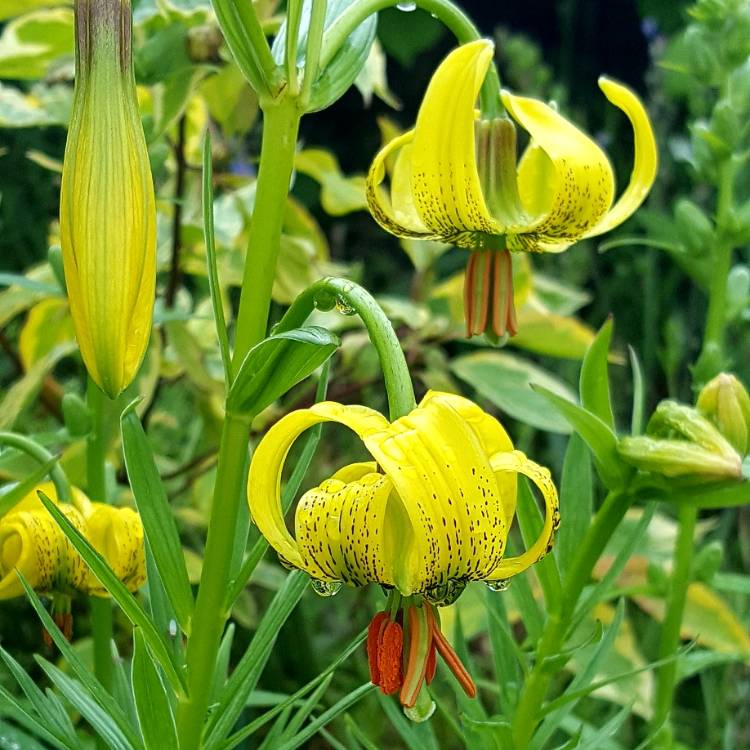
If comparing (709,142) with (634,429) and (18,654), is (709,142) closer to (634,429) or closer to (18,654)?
(634,429)

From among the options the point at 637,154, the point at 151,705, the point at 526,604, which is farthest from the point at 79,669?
the point at 637,154

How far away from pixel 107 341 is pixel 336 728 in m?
0.97

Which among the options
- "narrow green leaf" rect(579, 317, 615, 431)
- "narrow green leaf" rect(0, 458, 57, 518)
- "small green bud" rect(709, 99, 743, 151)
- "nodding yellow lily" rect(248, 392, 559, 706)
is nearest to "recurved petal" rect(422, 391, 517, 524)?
"nodding yellow lily" rect(248, 392, 559, 706)

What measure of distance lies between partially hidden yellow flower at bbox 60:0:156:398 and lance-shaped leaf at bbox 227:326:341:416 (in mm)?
48

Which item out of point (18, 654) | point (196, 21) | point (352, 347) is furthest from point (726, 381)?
point (18, 654)

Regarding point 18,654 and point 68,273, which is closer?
point 68,273

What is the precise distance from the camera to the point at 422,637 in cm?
47

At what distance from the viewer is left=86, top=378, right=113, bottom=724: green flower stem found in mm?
635

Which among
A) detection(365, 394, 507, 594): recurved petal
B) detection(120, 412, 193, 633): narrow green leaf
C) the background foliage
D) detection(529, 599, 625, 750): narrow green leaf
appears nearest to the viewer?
detection(365, 394, 507, 594): recurved petal

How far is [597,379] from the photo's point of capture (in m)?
0.55

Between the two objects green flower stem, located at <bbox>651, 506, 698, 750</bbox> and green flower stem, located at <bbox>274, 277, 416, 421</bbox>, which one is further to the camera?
green flower stem, located at <bbox>651, 506, 698, 750</bbox>

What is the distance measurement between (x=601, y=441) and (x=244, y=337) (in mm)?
185

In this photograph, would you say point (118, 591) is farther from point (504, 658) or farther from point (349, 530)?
point (504, 658)

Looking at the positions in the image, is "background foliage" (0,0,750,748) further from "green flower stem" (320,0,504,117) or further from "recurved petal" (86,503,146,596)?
"green flower stem" (320,0,504,117)
